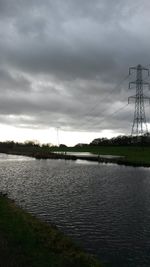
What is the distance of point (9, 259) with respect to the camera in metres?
14.0

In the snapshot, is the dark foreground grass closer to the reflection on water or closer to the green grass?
the reflection on water

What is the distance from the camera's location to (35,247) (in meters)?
16.8

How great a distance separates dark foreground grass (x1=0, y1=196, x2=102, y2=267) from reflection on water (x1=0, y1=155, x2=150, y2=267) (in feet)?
5.72

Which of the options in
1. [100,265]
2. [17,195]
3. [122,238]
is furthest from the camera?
[17,195]

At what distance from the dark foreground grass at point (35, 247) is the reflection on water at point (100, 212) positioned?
5.72 ft

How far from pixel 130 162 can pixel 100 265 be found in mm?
71312

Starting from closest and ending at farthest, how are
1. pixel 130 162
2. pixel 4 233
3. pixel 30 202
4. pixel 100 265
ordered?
pixel 100 265 → pixel 4 233 → pixel 30 202 → pixel 130 162

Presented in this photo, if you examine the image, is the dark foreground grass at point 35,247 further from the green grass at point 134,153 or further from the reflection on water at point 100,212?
the green grass at point 134,153

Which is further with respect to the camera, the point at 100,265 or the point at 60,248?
the point at 60,248

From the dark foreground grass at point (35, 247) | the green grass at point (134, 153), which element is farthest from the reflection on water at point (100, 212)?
the green grass at point (134, 153)

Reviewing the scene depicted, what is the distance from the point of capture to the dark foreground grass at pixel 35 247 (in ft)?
47.9

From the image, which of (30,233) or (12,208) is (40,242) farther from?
(12,208)

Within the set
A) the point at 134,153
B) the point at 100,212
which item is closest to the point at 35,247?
the point at 100,212

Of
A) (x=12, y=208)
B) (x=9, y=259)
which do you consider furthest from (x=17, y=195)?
(x=9, y=259)
